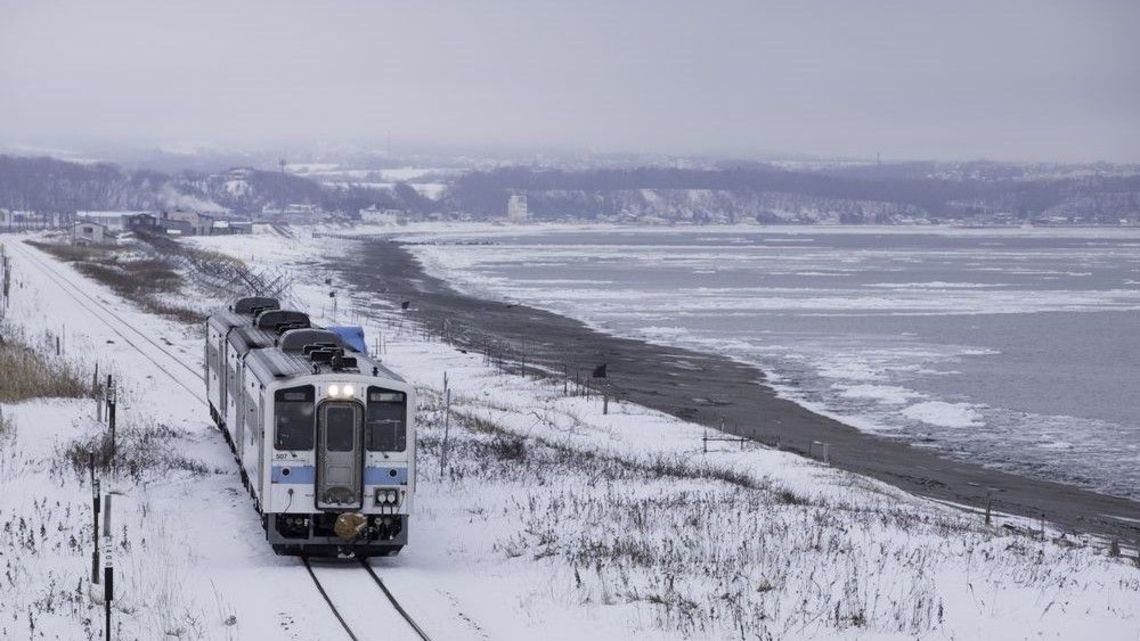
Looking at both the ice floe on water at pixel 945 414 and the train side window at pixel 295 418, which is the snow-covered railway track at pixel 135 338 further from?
the ice floe on water at pixel 945 414

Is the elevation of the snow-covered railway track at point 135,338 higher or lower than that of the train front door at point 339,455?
lower

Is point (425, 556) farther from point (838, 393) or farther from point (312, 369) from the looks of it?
point (838, 393)

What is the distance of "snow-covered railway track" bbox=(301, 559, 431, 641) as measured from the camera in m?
15.0

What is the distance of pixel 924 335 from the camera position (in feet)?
231

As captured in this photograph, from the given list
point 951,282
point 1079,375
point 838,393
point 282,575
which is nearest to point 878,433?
point 838,393

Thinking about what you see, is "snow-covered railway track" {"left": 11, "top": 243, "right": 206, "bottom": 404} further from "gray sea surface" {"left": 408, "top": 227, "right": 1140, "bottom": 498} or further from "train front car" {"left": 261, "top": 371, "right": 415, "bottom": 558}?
"gray sea surface" {"left": 408, "top": 227, "right": 1140, "bottom": 498}

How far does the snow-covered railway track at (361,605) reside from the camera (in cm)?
1496

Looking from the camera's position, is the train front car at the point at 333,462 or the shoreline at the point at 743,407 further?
the shoreline at the point at 743,407

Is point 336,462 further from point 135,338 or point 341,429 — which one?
point 135,338

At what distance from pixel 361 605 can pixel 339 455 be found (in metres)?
2.64

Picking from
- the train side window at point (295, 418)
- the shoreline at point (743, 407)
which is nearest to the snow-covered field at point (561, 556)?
the train side window at point (295, 418)

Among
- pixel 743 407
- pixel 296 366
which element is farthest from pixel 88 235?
pixel 296 366

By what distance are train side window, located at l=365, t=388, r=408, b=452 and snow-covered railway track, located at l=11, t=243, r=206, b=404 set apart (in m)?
17.8

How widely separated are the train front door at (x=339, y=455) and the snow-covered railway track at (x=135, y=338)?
17.8 meters
